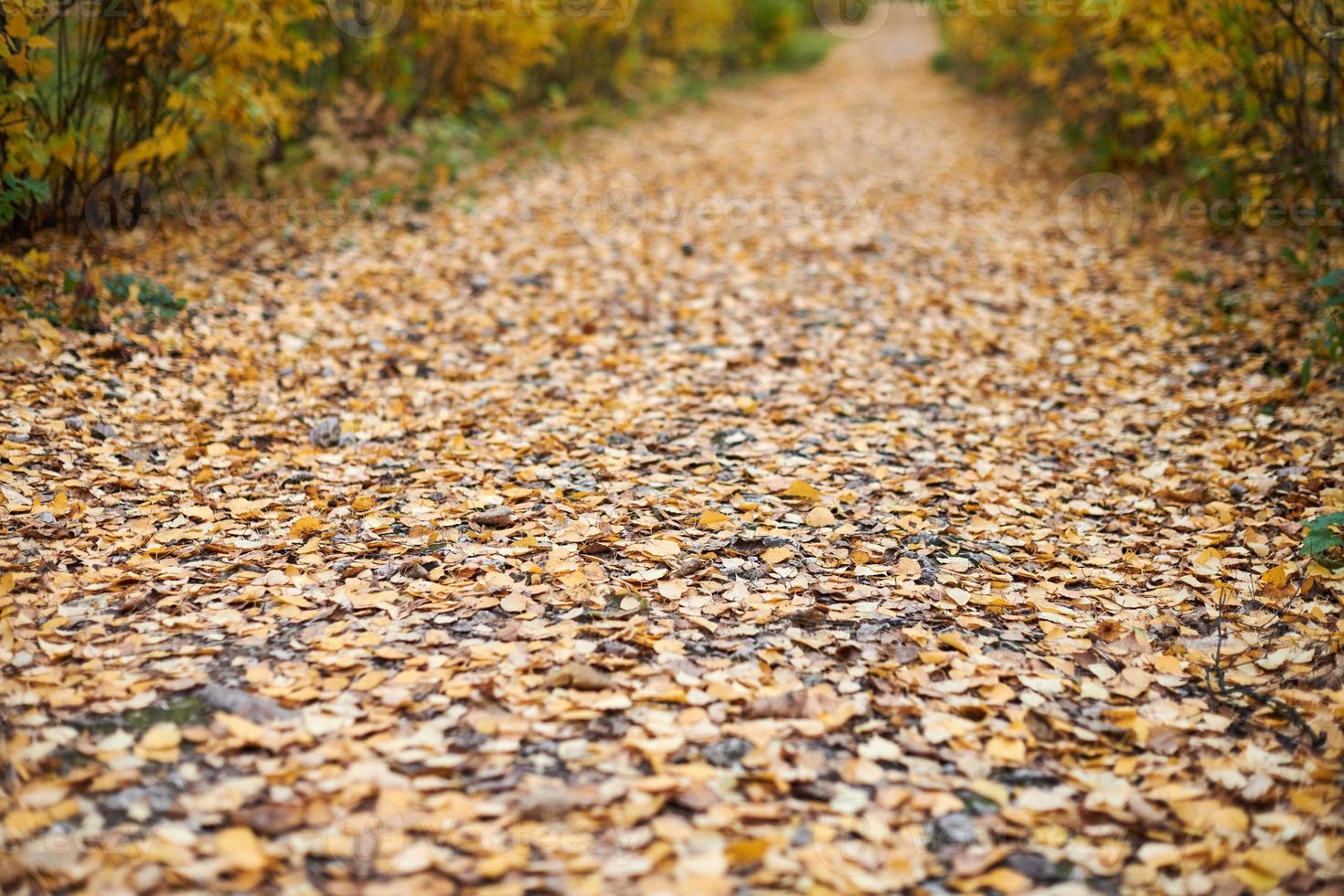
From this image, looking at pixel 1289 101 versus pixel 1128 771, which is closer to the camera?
pixel 1128 771

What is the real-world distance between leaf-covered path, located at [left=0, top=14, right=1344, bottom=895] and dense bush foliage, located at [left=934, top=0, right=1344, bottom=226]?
0.77 m

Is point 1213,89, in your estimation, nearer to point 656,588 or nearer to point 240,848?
point 656,588

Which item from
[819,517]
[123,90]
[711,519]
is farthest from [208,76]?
[819,517]

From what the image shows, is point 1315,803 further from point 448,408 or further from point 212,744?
point 448,408

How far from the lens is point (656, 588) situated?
300cm

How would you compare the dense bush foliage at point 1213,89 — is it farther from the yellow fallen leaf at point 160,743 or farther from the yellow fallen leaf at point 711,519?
the yellow fallen leaf at point 160,743

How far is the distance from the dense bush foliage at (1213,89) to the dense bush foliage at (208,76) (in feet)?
14.6

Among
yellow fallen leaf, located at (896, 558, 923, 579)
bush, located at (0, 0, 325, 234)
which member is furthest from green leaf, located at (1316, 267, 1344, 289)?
bush, located at (0, 0, 325, 234)

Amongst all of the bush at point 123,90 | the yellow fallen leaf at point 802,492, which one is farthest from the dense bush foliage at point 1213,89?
the bush at point 123,90

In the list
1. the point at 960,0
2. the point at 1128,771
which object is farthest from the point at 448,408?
the point at 960,0

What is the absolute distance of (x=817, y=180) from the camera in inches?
328

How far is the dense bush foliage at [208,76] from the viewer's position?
14.4 feet

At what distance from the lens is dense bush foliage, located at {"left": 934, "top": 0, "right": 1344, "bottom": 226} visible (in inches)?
191

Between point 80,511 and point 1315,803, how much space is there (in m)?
3.73
